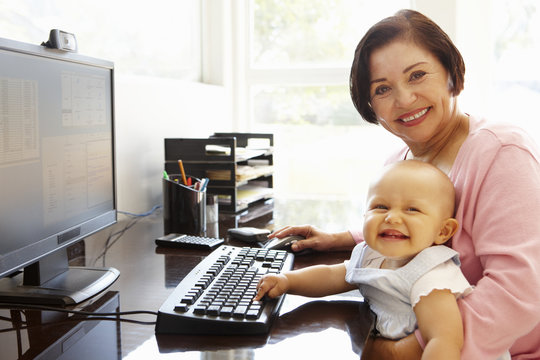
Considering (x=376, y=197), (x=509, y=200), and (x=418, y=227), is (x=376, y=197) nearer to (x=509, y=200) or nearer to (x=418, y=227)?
(x=418, y=227)

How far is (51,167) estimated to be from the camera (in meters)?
1.04

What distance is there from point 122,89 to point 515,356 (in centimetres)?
142

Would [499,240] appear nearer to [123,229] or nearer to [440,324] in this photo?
[440,324]

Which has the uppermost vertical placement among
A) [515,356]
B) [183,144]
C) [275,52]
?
[275,52]

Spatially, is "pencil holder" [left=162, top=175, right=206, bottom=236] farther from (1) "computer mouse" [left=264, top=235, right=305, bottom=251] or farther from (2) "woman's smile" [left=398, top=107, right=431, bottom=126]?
(2) "woman's smile" [left=398, top=107, right=431, bottom=126]

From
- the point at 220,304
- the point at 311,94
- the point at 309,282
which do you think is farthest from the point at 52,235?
the point at 311,94

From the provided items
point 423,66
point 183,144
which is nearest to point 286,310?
point 423,66

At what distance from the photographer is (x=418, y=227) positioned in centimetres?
96

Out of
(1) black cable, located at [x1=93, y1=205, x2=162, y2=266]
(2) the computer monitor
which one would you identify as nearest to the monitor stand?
(2) the computer monitor

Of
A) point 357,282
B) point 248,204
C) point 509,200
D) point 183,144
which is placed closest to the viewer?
point 509,200

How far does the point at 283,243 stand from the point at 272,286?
0.39 m

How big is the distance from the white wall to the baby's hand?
3.17 ft

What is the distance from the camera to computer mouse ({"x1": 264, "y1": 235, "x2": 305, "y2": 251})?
4.54 feet

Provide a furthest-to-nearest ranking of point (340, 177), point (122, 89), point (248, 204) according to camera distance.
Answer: point (340, 177), point (248, 204), point (122, 89)
